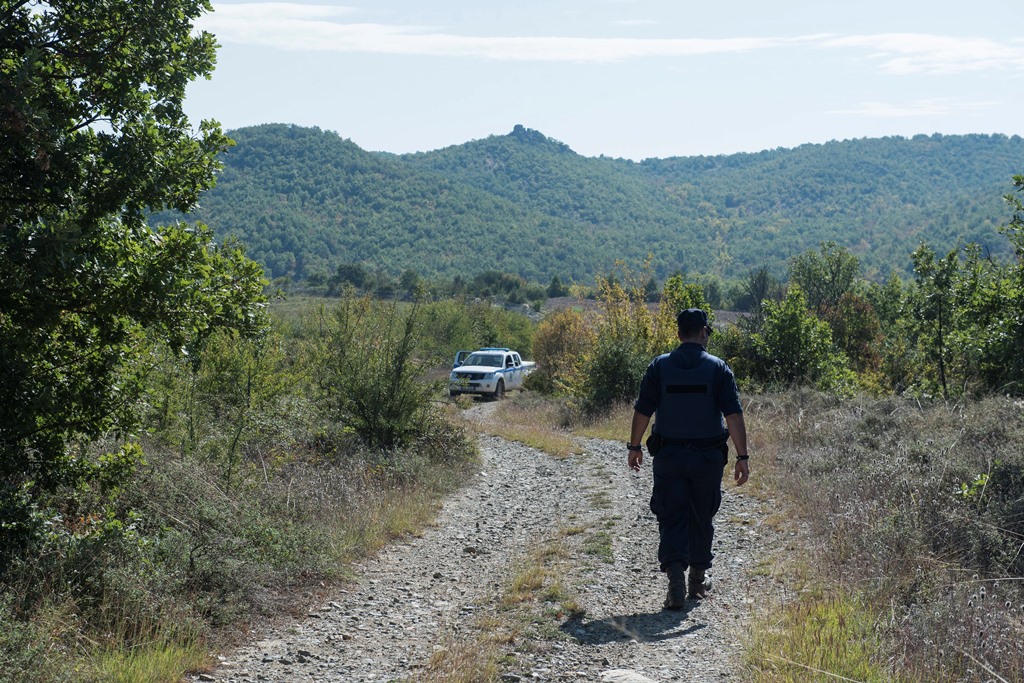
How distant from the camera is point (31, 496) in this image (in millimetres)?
6152

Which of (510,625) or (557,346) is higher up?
(557,346)

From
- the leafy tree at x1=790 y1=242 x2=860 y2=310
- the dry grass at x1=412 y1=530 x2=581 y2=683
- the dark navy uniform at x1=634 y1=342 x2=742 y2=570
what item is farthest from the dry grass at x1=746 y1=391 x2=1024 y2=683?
the leafy tree at x1=790 y1=242 x2=860 y2=310

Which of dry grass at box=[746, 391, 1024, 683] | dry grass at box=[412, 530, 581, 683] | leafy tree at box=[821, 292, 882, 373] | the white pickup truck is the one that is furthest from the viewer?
leafy tree at box=[821, 292, 882, 373]

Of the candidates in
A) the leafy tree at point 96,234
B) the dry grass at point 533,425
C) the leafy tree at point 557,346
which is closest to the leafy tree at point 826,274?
the leafy tree at point 557,346

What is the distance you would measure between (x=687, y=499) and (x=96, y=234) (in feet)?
14.2

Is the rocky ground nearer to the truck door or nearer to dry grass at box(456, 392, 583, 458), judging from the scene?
dry grass at box(456, 392, 583, 458)

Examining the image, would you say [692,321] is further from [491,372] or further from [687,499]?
[491,372]

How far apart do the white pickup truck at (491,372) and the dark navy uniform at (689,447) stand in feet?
85.0

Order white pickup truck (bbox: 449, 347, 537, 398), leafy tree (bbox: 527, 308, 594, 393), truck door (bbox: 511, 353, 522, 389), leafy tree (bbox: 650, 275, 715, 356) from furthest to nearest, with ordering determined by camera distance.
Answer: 1. truck door (bbox: 511, 353, 522, 389)
2. leafy tree (bbox: 527, 308, 594, 393)
3. white pickup truck (bbox: 449, 347, 537, 398)
4. leafy tree (bbox: 650, 275, 715, 356)

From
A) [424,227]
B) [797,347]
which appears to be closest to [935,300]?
[797,347]

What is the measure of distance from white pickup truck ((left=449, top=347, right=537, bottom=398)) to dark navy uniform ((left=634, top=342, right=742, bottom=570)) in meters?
25.9

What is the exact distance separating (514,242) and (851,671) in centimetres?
15897

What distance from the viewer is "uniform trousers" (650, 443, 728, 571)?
6.50 metres

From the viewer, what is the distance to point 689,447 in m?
6.52
